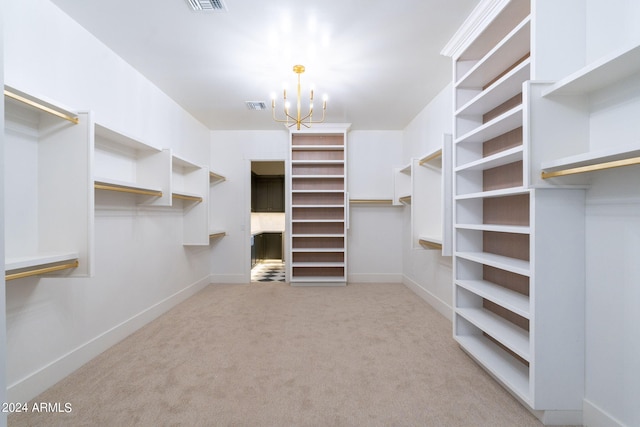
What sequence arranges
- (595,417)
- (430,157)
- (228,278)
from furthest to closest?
(228,278) < (430,157) < (595,417)

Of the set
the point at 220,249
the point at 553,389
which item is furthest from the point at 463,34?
the point at 220,249

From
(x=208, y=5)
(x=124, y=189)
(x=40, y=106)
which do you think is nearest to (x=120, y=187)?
(x=124, y=189)

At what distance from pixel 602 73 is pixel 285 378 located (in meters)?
2.46

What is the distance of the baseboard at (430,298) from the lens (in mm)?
3287

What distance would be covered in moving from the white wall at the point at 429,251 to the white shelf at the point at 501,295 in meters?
0.95

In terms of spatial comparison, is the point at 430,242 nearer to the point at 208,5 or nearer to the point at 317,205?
the point at 317,205

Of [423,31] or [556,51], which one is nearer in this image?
[556,51]

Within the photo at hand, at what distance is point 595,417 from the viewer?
154cm

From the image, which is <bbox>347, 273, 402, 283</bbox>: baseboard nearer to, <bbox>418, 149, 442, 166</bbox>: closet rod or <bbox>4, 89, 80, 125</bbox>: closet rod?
<bbox>418, 149, 442, 166</bbox>: closet rod

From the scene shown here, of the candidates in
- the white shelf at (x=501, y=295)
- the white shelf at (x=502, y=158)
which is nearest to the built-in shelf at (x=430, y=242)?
the white shelf at (x=501, y=295)

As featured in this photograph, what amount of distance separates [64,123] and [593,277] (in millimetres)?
3231

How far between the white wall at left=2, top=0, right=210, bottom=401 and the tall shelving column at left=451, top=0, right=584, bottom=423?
9.15 feet

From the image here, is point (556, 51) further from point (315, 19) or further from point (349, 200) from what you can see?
point (349, 200)

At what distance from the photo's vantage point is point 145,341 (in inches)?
105
